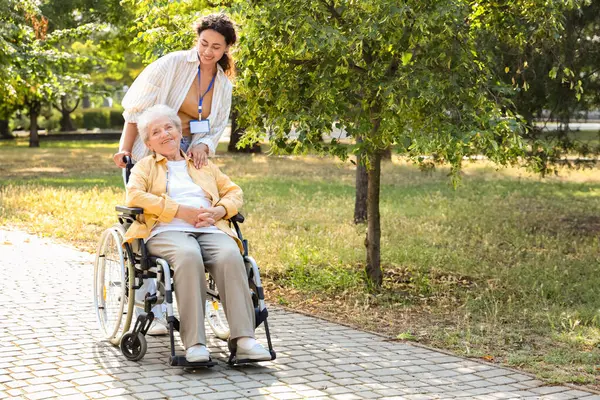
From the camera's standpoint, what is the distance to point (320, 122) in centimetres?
743

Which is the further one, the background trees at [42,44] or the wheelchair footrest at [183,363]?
the background trees at [42,44]

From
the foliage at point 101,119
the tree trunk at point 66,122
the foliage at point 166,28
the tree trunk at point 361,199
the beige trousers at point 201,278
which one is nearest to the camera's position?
the beige trousers at point 201,278

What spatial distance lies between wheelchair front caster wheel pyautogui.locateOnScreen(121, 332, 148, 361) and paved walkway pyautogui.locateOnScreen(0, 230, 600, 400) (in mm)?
51

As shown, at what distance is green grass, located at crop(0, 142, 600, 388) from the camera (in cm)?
690

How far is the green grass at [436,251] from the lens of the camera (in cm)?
690

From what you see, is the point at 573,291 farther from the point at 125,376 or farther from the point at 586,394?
the point at 125,376

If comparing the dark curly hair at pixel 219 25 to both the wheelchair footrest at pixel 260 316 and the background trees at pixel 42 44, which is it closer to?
the wheelchair footrest at pixel 260 316

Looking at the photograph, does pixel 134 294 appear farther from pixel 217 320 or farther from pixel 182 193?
pixel 217 320

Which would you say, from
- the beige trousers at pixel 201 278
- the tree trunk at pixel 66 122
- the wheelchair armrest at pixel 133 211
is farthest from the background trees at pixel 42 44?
the tree trunk at pixel 66 122

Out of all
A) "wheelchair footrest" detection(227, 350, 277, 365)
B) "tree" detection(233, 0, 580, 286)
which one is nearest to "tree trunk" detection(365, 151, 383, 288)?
"tree" detection(233, 0, 580, 286)

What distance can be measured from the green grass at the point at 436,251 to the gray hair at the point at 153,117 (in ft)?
7.06

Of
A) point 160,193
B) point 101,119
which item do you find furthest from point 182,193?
point 101,119

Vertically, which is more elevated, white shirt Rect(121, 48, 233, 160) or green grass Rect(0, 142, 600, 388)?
white shirt Rect(121, 48, 233, 160)

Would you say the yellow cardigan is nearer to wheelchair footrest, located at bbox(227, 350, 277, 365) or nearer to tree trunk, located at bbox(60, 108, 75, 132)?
wheelchair footrest, located at bbox(227, 350, 277, 365)
